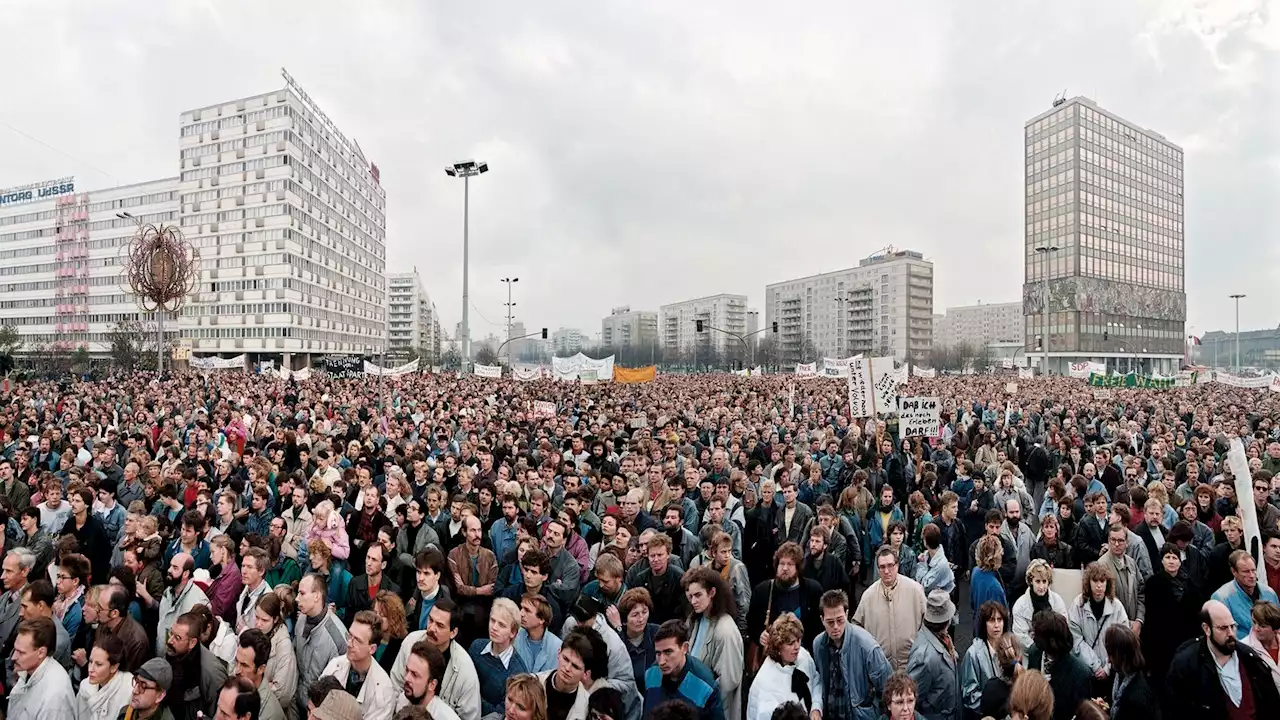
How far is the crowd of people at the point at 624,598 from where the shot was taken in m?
4.13

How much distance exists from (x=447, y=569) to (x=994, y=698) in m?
3.89

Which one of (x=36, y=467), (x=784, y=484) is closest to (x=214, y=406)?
(x=36, y=467)

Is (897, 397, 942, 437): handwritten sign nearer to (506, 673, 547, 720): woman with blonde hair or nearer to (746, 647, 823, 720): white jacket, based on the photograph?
(746, 647, 823, 720): white jacket

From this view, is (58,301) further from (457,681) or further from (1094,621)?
(1094,621)

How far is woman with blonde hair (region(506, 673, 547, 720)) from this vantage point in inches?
137

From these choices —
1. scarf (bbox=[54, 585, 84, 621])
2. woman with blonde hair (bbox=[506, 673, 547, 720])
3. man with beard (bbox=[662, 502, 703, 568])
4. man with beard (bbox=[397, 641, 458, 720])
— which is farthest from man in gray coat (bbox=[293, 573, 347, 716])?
man with beard (bbox=[662, 502, 703, 568])

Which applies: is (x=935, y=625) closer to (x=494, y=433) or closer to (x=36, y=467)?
(x=494, y=433)

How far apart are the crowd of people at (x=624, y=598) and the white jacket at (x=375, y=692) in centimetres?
1

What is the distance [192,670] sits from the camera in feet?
14.5

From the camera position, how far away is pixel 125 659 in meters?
4.37

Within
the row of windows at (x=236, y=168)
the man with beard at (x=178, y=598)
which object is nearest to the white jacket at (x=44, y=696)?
the man with beard at (x=178, y=598)

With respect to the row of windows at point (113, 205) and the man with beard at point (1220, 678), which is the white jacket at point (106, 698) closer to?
the man with beard at point (1220, 678)

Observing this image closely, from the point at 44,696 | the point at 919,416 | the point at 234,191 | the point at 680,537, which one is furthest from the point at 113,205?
the point at 44,696

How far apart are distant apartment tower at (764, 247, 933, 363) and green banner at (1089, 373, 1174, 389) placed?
9055 centimetres
